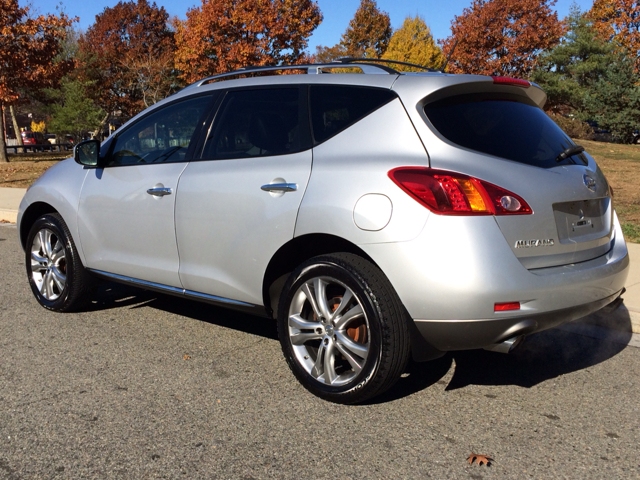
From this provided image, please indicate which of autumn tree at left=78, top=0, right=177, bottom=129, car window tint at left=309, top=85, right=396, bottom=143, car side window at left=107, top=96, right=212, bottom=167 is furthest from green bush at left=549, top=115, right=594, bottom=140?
car window tint at left=309, top=85, right=396, bottom=143

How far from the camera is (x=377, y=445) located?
125 inches

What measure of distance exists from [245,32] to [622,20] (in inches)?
857

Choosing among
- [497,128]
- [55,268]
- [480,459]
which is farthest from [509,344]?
[55,268]

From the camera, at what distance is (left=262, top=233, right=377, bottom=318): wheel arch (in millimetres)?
3588

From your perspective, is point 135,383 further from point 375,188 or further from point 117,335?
point 375,188

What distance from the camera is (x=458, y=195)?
126 inches

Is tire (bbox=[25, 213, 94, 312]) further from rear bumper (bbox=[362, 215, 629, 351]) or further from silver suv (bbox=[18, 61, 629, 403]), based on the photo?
rear bumper (bbox=[362, 215, 629, 351])

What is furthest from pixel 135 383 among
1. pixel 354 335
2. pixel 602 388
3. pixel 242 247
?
pixel 602 388

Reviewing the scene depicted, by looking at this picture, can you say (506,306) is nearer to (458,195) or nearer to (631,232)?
(458,195)

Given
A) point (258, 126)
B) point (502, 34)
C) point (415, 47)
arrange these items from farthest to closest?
point (415, 47)
point (502, 34)
point (258, 126)

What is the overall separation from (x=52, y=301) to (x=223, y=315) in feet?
4.69

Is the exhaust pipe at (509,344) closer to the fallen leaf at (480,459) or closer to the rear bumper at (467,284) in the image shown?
the rear bumper at (467,284)

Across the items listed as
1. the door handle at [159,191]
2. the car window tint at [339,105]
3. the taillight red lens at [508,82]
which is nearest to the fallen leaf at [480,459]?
the car window tint at [339,105]

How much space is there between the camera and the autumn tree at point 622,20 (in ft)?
61.5
